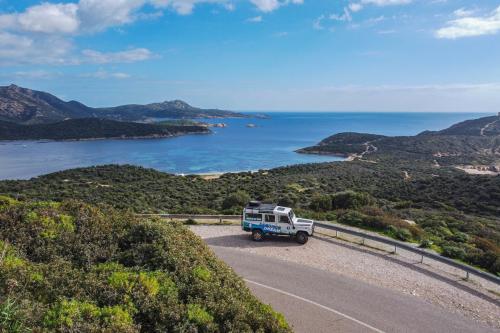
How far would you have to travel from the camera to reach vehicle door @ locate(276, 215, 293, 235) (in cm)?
1694

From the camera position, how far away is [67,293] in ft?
21.4

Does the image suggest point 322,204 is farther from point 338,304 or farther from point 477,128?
point 477,128

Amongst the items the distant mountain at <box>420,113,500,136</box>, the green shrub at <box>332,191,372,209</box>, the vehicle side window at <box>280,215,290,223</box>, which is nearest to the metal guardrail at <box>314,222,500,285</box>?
A: the vehicle side window at <box>280,215,290,223</box>

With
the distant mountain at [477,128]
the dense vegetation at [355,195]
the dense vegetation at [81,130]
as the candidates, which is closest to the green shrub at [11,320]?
the dense vegetation at [355,195]

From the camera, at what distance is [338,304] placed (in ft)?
37.3

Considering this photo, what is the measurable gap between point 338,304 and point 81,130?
16287cm

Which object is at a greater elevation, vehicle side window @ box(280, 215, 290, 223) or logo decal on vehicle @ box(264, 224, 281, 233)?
vehicle side window @ box(280, 215, 290, 223)

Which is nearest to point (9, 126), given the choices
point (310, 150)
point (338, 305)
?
point (310, 150)

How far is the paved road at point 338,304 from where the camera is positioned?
33.4ft

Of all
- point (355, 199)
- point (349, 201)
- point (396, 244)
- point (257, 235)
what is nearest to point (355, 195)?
point (355, 199)

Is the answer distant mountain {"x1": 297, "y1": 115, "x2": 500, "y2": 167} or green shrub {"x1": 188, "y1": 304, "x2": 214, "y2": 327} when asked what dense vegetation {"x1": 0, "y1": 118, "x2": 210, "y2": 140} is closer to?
distant mountain {"x1": 297, "y1": 115, "x2": 500, "y2": 167}

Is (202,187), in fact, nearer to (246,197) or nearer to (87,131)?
(246,197)

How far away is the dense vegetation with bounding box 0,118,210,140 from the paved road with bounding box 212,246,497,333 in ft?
504

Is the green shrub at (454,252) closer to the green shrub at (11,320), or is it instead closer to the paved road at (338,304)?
the paved road at (338,304)
